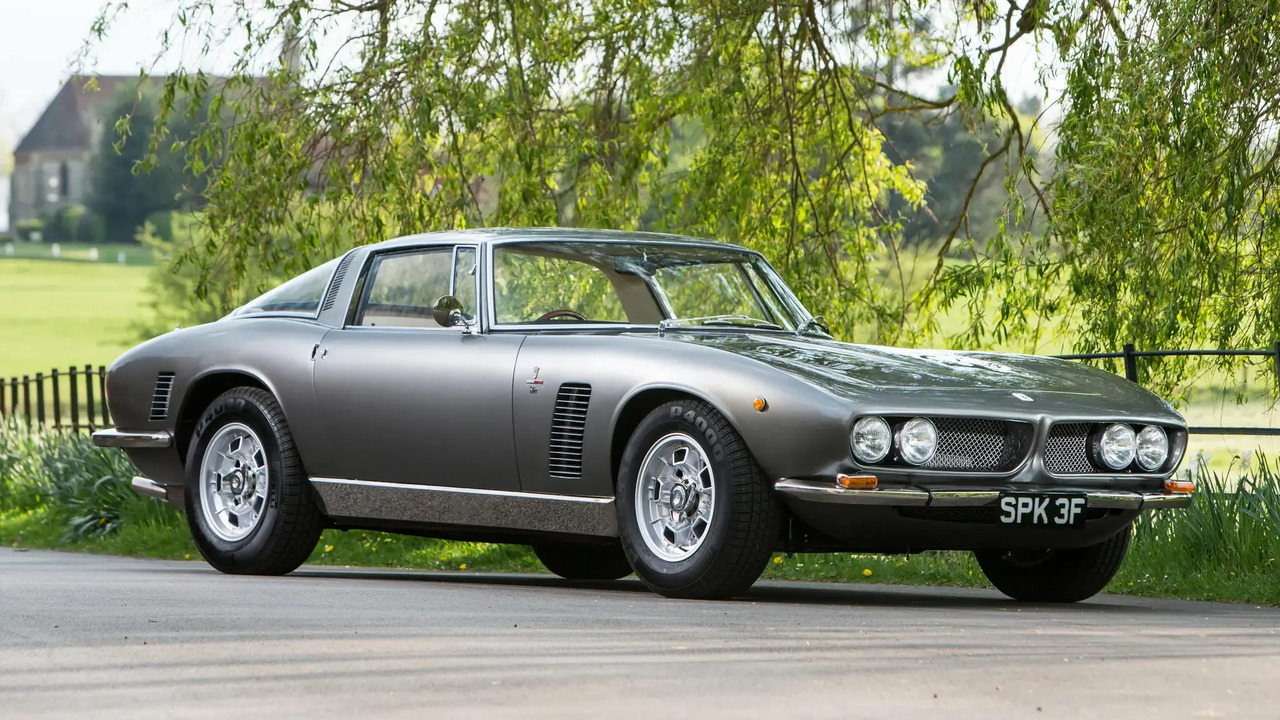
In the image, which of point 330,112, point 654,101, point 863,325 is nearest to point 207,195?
point 330,112

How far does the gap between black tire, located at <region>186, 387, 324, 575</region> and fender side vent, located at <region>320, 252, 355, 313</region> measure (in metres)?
0.51

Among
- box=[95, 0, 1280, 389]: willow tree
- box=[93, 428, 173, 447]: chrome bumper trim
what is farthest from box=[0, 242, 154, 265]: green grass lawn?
box=[93, 428, 173, 447]: chrome bumper trim

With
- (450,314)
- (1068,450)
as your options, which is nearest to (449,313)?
(450,314)

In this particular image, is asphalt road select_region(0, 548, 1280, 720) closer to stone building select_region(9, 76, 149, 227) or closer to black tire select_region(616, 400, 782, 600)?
black tire select_region(616, 400, 782, 600)

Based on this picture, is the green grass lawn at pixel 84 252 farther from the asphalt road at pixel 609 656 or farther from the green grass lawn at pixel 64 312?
the asphalt road at pixel 609 656

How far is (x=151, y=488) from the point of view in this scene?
9523 millimetres

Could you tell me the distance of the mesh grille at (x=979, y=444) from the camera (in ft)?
22.8

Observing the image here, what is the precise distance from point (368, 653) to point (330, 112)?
796 cm

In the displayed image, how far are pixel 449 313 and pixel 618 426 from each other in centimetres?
114

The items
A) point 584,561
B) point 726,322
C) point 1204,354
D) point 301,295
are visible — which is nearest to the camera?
point 726,322

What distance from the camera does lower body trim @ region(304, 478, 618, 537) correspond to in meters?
7.58

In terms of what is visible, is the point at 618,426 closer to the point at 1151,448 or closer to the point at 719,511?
the point at 719,511

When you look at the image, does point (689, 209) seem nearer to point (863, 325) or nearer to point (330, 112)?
point (863, 325)

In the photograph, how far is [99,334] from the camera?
76438mm
